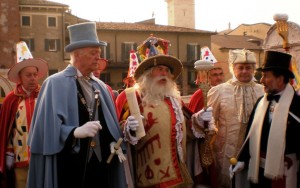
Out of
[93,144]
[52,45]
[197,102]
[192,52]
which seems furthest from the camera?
[192,52]

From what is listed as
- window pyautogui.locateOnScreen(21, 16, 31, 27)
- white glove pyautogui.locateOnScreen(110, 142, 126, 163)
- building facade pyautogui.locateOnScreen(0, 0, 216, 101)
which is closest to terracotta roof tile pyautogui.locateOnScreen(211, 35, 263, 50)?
building facade pyautogui.locateOnScreen(0, 0, 216, 101)

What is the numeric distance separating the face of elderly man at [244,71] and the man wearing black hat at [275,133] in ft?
2.21

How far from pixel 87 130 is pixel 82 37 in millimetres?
956

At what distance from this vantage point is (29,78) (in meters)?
5.64

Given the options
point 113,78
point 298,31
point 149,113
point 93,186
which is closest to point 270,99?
point 149,113

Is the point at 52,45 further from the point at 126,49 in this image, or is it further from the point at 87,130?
the point at 87,130

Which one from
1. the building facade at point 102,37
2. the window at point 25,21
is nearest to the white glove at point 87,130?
the building facade at point 102,37

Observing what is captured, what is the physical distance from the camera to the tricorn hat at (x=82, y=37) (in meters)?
4.30

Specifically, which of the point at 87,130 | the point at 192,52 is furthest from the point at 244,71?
the point at 192,52

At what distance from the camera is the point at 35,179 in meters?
4.14

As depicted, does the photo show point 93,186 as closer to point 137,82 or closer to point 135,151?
point 135,151

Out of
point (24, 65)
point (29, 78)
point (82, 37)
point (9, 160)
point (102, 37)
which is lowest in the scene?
point (9, 160)

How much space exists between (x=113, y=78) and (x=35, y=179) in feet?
124

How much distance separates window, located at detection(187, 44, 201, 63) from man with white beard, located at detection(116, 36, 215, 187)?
127ft
